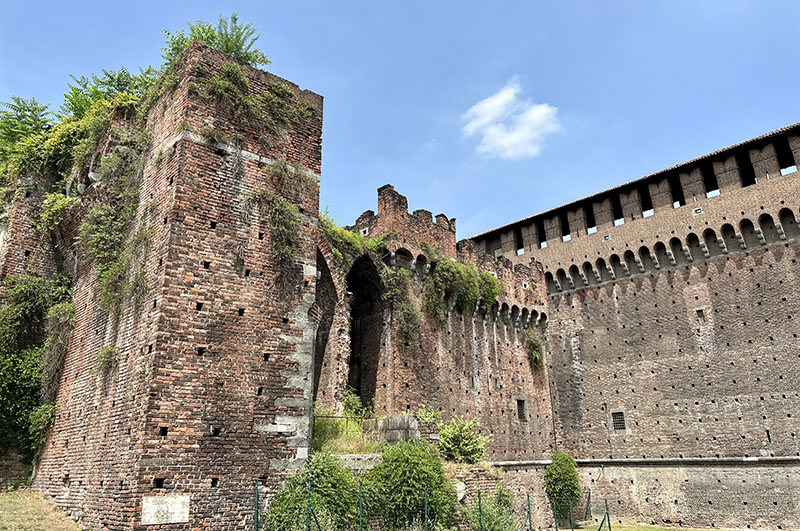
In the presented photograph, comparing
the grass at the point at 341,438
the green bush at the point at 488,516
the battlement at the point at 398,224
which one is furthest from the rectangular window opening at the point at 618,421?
the grass at the point at 341,438

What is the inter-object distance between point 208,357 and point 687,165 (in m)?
21.8

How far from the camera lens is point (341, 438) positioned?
13.3 meters

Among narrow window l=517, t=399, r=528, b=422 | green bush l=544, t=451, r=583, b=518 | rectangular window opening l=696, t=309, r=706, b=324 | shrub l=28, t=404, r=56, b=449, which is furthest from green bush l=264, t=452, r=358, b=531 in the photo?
rectangular window opening l=696, t=309, r=706, b=324

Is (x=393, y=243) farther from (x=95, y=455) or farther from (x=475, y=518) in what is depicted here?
(x=95, y=455)

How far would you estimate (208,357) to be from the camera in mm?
10227

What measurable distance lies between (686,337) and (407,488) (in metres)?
16.7

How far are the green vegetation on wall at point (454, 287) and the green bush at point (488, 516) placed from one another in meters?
7.46

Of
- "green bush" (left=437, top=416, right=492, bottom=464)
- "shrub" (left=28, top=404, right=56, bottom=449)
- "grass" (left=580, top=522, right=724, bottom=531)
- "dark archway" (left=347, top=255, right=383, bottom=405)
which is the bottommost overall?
"grass" (left=580, top=522, right=724, bottom=531)

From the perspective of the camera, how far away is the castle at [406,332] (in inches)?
398

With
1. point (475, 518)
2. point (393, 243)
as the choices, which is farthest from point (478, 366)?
point (475, 518)

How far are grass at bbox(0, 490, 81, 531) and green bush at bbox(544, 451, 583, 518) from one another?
18.2m

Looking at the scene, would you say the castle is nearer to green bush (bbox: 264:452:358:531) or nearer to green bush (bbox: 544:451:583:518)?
green bush (bbox: 264:452:358:531)

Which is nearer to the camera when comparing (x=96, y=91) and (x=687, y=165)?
(x=96, y=91)

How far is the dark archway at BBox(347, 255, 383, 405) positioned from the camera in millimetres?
18438
